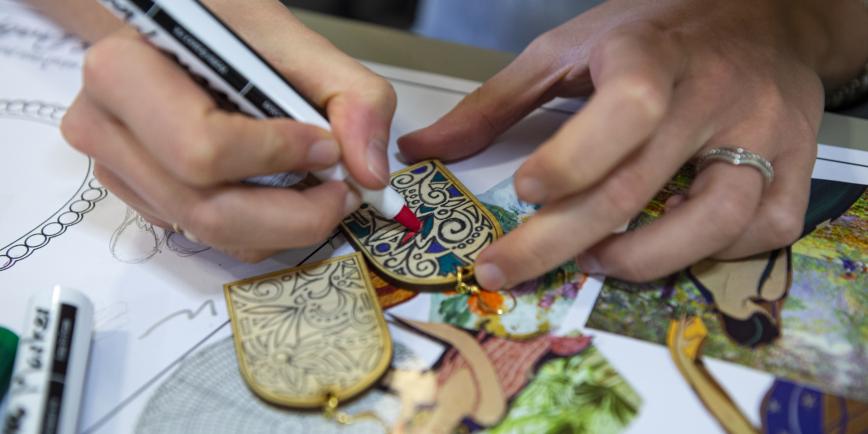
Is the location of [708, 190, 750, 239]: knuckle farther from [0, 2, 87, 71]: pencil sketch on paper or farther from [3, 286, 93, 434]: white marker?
[0, 2, 87, 71]: pencil sketch on paper

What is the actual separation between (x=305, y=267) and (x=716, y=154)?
0.49m

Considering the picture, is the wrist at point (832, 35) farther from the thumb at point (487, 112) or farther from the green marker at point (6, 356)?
the green marker at point (6, 356)

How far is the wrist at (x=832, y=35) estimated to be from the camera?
962mm

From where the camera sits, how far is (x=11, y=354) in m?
0.66

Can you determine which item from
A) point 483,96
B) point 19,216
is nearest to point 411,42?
point 483,96

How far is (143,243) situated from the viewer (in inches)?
31.7

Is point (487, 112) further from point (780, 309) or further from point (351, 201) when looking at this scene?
point (780, 309)

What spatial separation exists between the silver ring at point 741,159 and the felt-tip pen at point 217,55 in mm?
430

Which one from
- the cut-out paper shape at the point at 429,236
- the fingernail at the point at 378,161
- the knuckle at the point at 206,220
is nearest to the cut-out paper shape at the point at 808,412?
the cut-out paper shape at the point at 429,236

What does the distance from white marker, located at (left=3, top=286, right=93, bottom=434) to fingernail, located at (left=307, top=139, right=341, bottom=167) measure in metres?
0.30

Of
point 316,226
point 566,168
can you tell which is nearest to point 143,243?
point 316,226

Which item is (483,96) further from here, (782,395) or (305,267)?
(782,395)

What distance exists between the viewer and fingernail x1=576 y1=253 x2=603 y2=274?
73 cm

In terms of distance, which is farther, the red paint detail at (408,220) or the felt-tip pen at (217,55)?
the red paint detail at (408,220)
